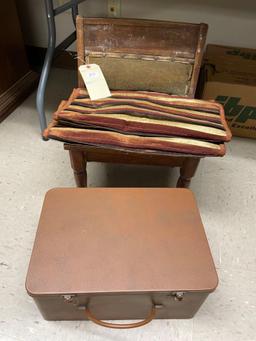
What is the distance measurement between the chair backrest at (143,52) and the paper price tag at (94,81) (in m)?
0.04

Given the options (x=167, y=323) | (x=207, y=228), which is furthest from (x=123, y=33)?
(x=167, y=323)

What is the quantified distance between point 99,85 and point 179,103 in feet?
1.02

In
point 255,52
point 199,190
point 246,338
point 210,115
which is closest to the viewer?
point 246,338

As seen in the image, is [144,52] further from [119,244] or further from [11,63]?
[11,63]

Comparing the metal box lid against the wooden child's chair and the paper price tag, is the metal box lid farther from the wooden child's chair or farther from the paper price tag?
the paper price tag

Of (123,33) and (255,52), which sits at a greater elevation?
(123,33)

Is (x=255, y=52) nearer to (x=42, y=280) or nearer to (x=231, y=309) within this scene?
(x=231, y=309)

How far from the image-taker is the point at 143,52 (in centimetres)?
105

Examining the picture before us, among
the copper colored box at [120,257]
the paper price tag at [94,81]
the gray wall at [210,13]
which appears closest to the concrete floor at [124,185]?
the copper colored box at [120,257]

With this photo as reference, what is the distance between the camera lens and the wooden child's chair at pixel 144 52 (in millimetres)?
1015

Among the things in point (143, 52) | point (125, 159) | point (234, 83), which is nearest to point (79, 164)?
point (125, 159)

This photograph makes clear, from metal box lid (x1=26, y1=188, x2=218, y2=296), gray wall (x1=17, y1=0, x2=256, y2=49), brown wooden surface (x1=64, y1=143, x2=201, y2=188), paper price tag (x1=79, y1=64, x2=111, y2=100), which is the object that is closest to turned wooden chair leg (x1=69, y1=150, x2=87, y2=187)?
brown wooden surface (x1=64, y1=143, x2=201, y2=188)

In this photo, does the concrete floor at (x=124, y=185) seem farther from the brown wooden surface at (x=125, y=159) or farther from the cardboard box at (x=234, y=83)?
the brown wooden surface at (x=125, y=159)

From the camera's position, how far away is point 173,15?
5.06 ft
